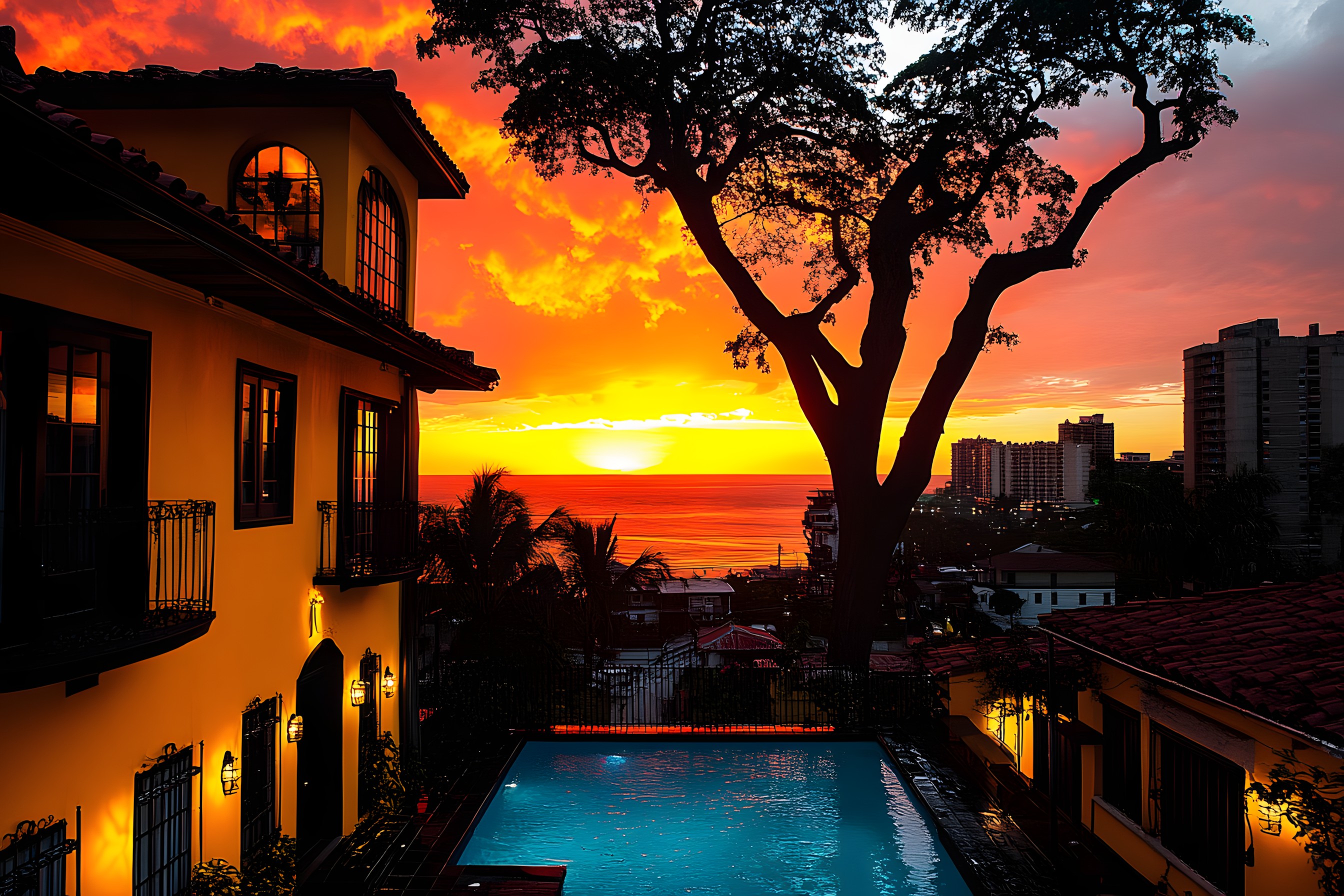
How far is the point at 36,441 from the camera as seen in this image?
4.38m

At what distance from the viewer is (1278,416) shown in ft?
141

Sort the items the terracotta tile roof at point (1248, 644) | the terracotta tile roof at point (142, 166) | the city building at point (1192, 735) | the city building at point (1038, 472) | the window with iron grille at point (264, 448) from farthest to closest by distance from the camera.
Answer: the city building at point (1038, 472), the window with iron grille at point (264, 448), the city building at point (1192, 735), the terracotta tile roof at point (1248, 644), the terracotta tile roof at point (142, 166)

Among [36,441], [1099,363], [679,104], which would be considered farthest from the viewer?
[1099,363]

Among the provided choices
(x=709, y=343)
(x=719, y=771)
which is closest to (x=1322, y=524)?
(x=709, y=343)

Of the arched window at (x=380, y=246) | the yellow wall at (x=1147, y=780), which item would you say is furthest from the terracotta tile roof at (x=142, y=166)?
the yellow wall at (x=1147, y=780)

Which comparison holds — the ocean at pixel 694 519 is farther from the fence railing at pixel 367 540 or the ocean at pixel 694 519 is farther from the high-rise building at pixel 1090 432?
the high-rise building at pixel 1090 432

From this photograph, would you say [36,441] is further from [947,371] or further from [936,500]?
[936,500]

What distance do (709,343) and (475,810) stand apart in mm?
35099

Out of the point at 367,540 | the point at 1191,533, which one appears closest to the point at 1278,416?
the point at 1191,533

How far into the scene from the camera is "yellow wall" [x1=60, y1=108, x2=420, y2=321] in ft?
26.5

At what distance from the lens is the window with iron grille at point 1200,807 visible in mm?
6906

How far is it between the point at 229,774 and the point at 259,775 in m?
0.97

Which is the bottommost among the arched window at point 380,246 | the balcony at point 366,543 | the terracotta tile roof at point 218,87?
the balcony at point 366,543

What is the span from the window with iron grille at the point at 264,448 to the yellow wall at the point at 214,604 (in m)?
0.12
